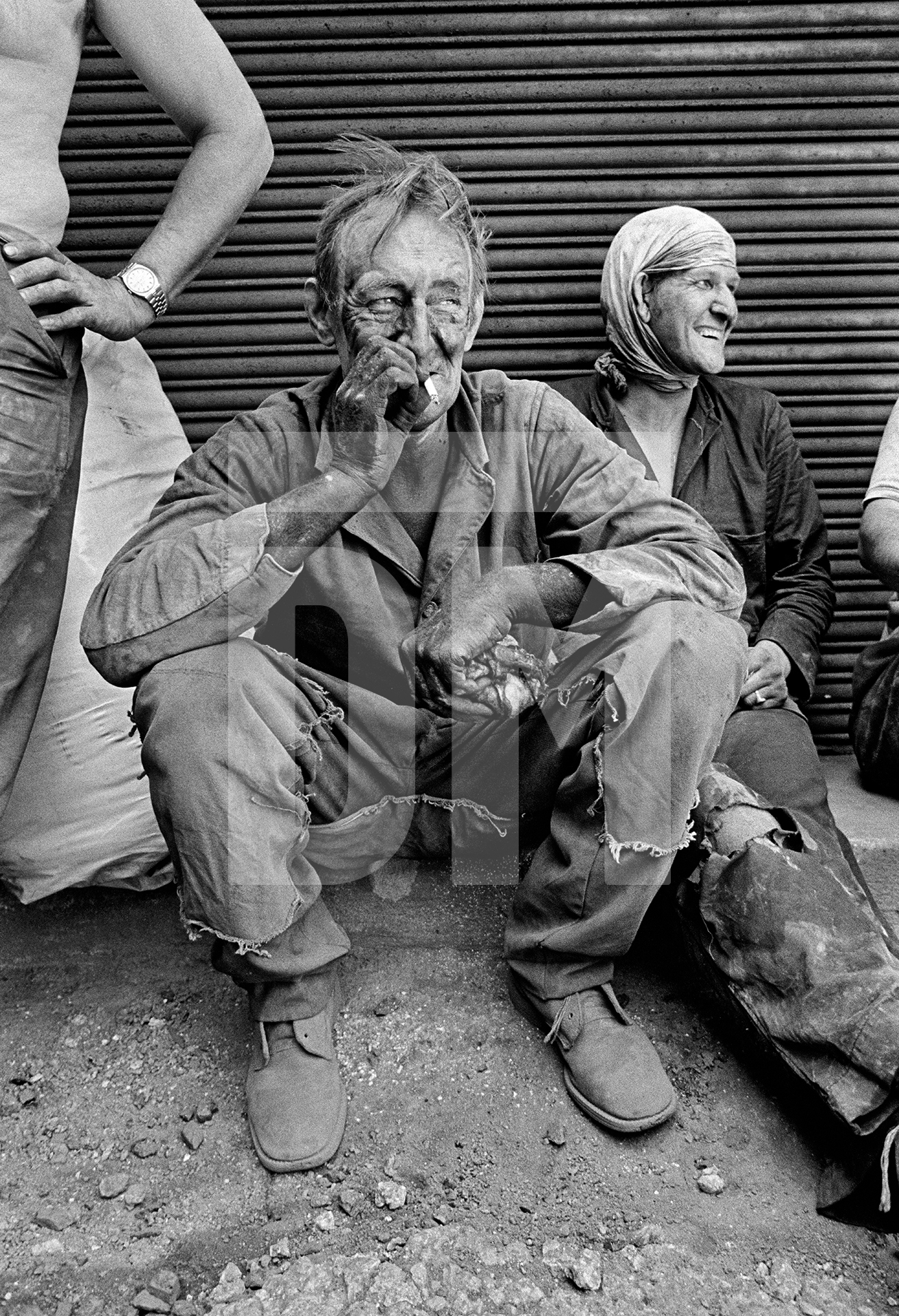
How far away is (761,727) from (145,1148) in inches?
64.5

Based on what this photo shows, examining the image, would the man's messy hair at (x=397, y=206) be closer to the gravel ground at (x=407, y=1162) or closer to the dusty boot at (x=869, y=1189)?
the gravel ground at (x=407, y=1162)

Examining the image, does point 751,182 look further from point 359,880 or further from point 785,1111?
point 785,1111

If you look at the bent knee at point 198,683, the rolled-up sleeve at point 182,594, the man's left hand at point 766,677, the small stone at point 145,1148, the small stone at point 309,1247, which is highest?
the rolled-up sleeve at point 182,594

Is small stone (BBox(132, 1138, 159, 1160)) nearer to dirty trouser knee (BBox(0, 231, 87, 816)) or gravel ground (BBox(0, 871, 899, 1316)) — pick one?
gravel ground (BBox(0, 871, 899, 1316))

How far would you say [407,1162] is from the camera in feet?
5.97

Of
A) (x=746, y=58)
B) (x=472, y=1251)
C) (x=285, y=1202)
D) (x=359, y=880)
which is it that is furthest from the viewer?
(x=746, y=58)

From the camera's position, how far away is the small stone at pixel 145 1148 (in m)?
1.87

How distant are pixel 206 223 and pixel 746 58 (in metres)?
1.83

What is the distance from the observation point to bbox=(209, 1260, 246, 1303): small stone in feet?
Result: 5.18

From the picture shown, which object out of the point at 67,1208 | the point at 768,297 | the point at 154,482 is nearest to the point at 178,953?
the point at 67,1208

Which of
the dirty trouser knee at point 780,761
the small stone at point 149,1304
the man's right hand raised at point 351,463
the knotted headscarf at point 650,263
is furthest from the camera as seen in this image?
the knotted headscarf at point 650,263

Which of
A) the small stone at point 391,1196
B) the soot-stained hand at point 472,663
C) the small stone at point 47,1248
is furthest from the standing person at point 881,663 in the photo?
the small stone at point 47,1248

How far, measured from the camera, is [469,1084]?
1980 mm

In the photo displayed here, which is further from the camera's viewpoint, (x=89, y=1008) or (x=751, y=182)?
(x=751, y=182)
